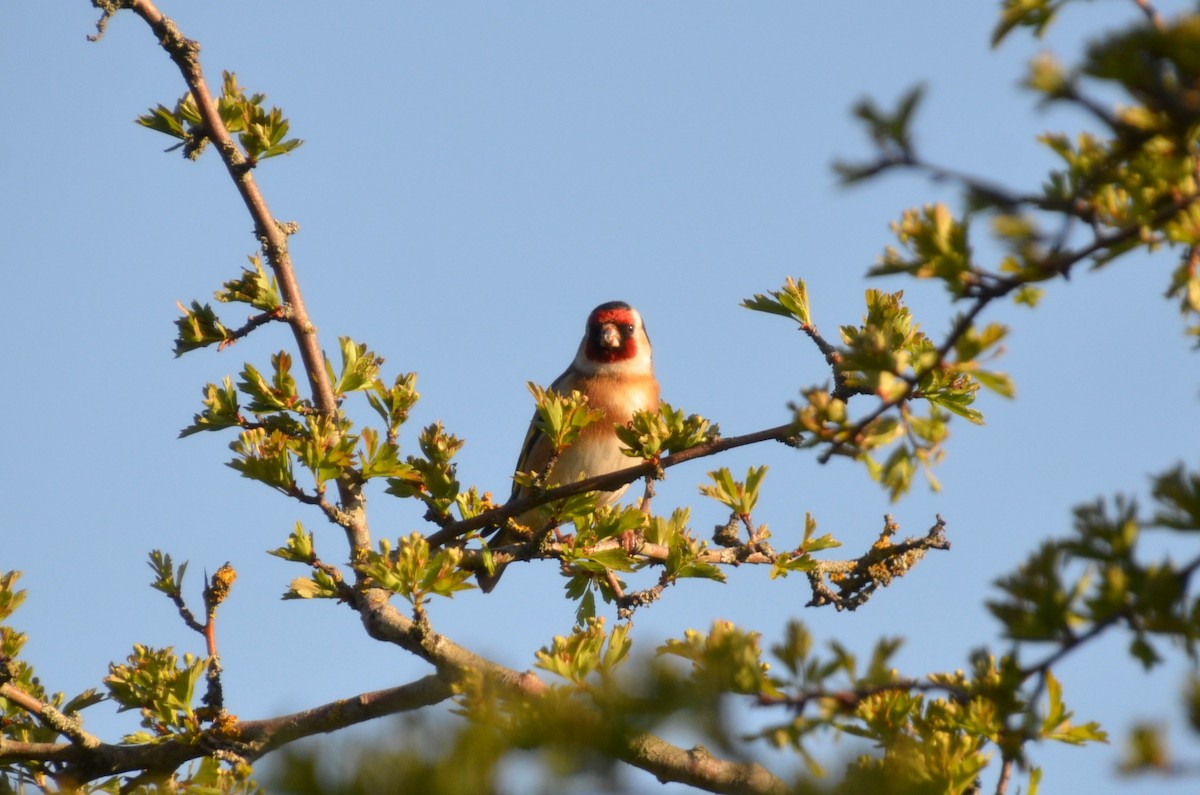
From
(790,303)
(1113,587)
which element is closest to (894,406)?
(1113,587)

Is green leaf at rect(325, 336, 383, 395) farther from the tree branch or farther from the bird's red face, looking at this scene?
the bird's red face

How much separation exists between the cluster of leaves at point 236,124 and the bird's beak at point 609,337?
3727 millimetres

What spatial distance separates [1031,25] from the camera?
2289 millimetres

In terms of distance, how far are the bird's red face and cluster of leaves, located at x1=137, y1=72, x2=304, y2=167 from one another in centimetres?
377

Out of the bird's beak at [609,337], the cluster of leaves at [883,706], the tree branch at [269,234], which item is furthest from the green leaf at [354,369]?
the bird's beak at [609,337]

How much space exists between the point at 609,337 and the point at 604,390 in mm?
444

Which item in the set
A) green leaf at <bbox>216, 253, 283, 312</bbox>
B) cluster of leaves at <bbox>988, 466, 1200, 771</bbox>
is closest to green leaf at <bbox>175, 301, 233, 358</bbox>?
green leaf at <bbox>216, 253, 283, 312</bbox>

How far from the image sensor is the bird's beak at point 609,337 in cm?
787

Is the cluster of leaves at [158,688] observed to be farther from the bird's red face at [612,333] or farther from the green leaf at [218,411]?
the bird's red face at [612,333]

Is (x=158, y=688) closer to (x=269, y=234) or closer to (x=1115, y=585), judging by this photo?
(x=269, y=234)

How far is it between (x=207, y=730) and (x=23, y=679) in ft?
2.54

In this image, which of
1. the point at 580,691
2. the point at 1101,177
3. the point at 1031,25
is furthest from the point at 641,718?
the point at 1031,25

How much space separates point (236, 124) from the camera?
169 inches

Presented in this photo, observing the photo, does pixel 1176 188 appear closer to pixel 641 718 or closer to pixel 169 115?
pixel 641 718
